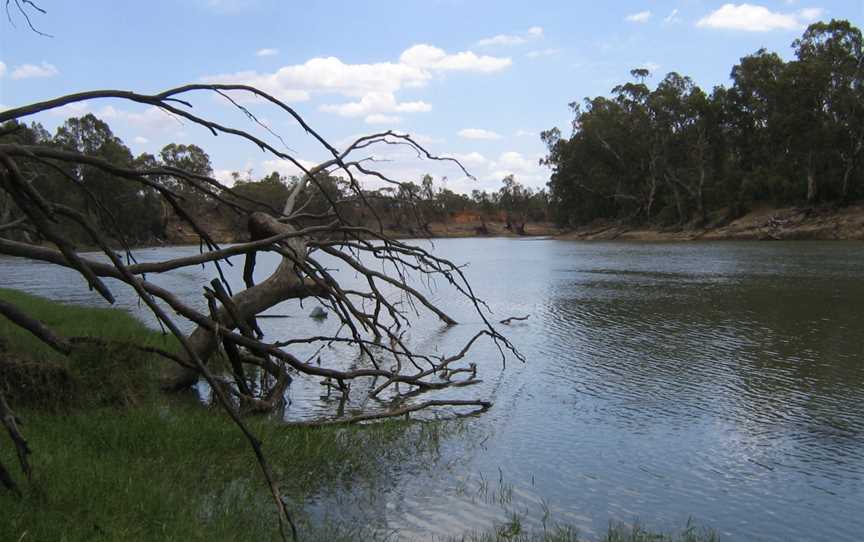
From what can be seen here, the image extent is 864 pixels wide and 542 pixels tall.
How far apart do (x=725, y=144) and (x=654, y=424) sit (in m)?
65.2

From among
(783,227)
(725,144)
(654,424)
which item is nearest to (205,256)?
(654,424)

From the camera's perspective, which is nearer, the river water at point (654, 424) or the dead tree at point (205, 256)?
the dead tree at point (205, 256)

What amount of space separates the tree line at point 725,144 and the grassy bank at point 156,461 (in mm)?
54690

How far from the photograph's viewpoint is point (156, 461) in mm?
5461

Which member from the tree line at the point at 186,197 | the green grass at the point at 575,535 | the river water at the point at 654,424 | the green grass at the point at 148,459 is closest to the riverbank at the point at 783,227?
the tree line at the point at 186,197

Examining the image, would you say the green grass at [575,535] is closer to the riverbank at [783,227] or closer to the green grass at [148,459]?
the green grass at [148,459]

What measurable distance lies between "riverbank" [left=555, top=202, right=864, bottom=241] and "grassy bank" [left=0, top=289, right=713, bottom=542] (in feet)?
161

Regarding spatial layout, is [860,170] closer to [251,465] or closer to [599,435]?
[599,435]

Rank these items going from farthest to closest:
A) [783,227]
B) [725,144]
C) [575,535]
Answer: [725,144] → [783,227] → [575,535]

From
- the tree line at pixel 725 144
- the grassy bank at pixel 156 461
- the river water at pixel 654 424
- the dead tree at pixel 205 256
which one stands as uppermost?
the tree line at pixel 725 144

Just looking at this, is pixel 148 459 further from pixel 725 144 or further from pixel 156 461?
pixel 725 144

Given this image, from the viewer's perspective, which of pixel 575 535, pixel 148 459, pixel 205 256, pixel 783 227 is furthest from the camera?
pixel 783 227

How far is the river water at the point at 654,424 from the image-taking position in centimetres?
571

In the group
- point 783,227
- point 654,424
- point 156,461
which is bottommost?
point 654,424
